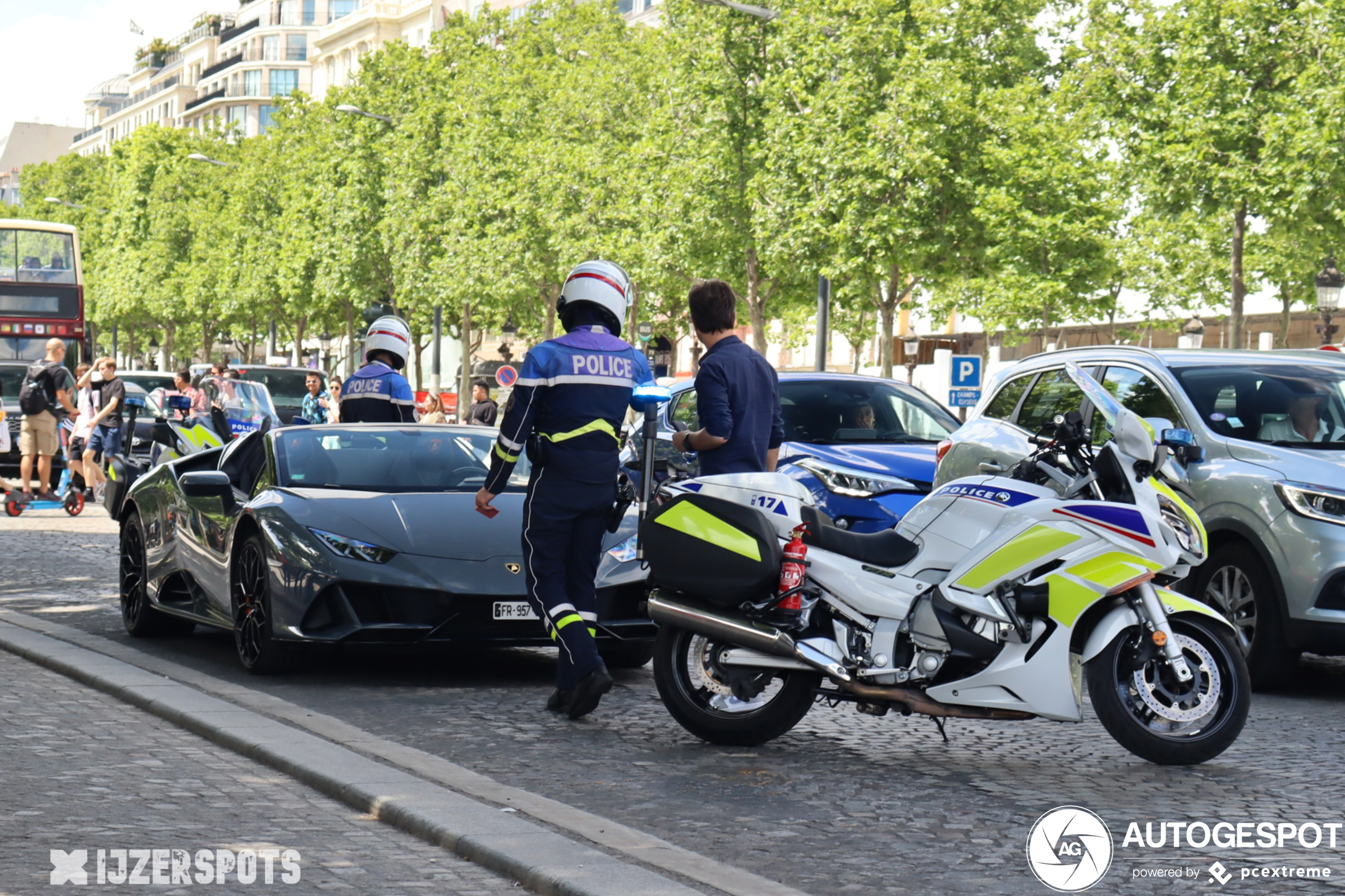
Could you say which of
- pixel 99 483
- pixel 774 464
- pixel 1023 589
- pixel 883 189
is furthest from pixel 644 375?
pixel 883 189

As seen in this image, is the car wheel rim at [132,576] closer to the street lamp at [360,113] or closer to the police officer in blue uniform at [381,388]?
the police officer in blue uniform at [381,388]

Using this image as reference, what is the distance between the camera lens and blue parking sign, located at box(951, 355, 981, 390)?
25281mm

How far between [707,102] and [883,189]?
4.63 m

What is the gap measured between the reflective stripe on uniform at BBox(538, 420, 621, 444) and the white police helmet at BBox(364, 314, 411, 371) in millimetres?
4767

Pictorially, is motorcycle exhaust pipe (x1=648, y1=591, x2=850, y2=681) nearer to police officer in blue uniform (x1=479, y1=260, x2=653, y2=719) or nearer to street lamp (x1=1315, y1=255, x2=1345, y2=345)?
police officer in blue uniform (x1=479, y1=260, x2=653, y2=719)

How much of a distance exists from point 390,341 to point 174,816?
268 inches

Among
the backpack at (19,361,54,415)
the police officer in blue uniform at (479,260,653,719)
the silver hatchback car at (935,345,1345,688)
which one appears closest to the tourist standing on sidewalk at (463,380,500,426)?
the backpack at (19,361,54,415)

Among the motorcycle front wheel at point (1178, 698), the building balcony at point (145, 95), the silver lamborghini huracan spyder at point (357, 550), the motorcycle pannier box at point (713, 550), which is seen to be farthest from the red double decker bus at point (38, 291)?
the building balcony at point (145, 95)

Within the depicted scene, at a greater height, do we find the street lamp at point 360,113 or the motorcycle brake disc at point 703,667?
the street lamp at point 360,113

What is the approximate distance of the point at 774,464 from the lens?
9.08 metres

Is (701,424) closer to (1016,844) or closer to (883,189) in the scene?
(1016,844)

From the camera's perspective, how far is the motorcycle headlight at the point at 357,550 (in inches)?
328

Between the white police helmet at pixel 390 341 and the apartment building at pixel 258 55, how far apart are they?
70.2 meters

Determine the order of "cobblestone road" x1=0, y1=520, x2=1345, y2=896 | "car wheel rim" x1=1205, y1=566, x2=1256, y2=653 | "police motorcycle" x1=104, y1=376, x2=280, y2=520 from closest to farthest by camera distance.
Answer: "cobblestone road" x1=0, y1=520, x2=1345, y2=896 < "car wheel rim" x1=1205, y1=566, x2=1256, y2=653 < "police motorcycle" x1=104, y1=376, x2=280, y2=520
